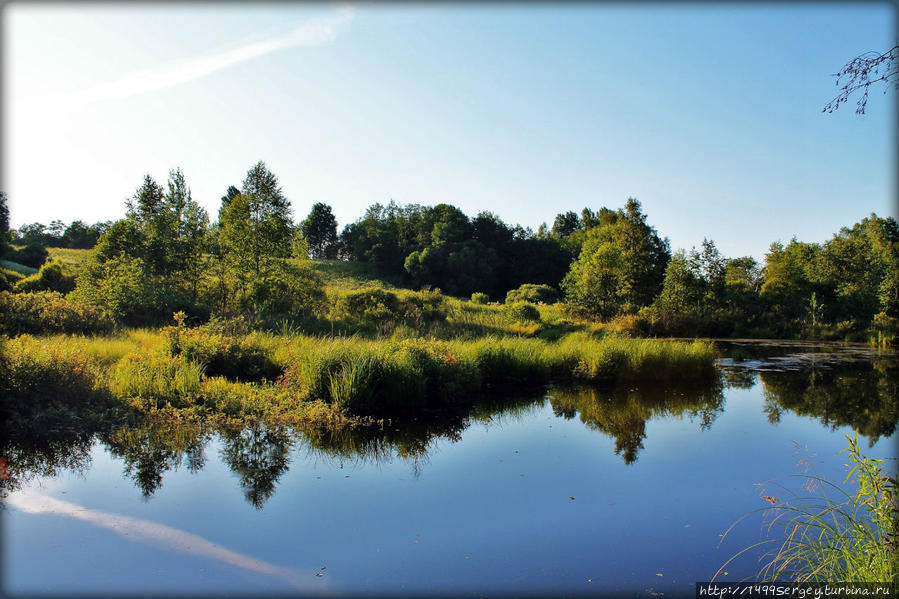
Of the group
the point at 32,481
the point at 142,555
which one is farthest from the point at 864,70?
the point at 32,481

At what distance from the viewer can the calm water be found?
4.77 metres

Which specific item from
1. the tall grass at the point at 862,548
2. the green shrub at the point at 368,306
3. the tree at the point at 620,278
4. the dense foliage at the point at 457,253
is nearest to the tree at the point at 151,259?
the green shrub at the point at 368,306

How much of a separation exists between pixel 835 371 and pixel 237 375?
19.3 meters

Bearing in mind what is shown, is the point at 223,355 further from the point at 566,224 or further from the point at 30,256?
the point at 566,224

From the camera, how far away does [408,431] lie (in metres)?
9.41

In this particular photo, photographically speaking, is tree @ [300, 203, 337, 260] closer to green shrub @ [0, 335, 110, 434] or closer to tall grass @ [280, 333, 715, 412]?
tall grass @ [280, 333, 715, 412]

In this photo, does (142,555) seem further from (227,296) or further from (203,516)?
(227,296)

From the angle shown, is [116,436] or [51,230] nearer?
[116,436]

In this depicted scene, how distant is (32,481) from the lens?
6.37 metres

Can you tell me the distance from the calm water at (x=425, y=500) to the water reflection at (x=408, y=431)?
45 mm

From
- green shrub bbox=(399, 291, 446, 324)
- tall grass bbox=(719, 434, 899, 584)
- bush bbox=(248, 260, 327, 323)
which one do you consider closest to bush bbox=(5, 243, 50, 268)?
bush bbox=(248, 260, 327, 323)

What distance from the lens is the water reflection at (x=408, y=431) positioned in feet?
23.0

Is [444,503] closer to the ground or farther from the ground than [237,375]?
closer to the ground

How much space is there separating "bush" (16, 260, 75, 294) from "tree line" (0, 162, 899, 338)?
2659mm
